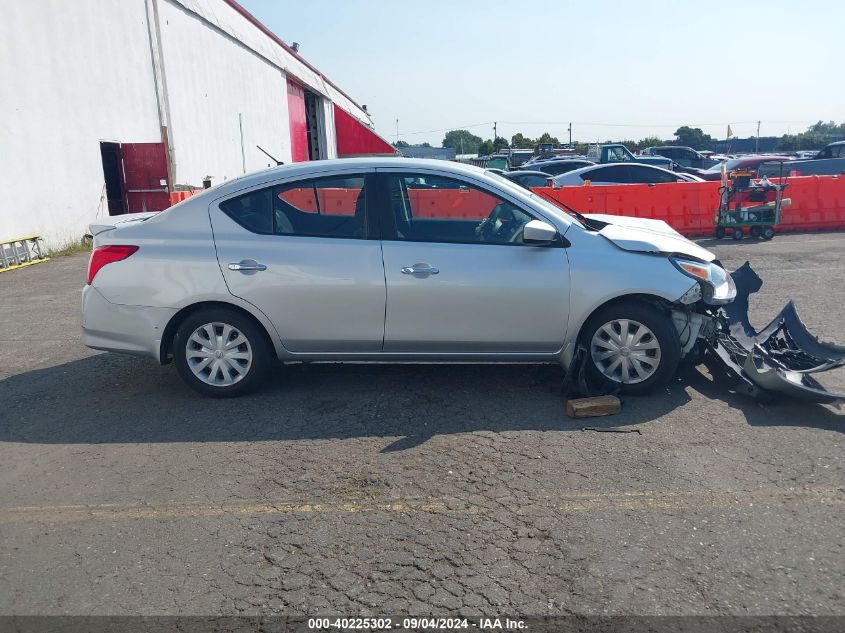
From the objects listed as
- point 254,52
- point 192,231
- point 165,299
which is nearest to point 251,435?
point 165,299

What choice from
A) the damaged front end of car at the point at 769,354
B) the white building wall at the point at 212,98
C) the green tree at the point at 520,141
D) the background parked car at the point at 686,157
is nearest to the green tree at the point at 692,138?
the green tree at the point at 520,141

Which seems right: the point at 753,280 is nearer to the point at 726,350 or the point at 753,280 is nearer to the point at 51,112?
the point at 726,350

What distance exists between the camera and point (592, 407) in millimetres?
5023

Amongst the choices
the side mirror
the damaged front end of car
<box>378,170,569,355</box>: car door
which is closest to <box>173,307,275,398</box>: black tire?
<box>378,170,569,355</box>: car door

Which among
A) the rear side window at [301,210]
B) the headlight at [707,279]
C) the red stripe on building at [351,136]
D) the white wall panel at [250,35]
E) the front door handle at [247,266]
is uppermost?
the white wall panel at [250,35]

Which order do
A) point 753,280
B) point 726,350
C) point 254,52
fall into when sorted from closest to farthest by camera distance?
1. point 726,350
2. point 753,280
3. point 254,52

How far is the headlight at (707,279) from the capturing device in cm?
537

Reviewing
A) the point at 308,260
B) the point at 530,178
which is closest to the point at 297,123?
the point at 530,178

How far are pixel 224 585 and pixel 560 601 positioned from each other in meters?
1.50

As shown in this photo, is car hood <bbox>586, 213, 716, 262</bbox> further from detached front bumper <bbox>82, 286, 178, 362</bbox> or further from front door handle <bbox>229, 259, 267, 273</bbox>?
detached front bumper <bbox>82, 286, 178, 362</bbox>

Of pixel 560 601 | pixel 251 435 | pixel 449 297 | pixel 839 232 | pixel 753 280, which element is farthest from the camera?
pixel 839 232

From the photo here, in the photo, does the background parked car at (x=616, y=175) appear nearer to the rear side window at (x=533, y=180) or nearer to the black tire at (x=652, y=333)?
the rear side window at (x=533, y=180)

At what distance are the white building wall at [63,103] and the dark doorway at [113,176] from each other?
405 mm

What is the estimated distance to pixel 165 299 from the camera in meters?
5.41
